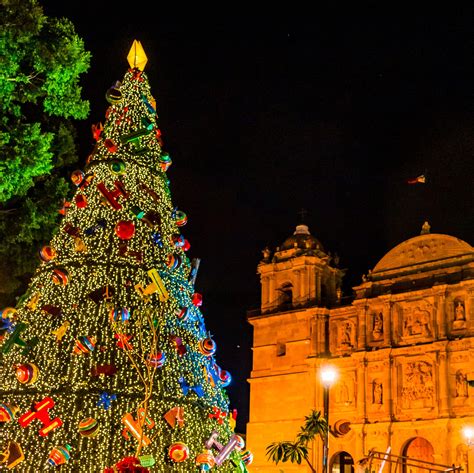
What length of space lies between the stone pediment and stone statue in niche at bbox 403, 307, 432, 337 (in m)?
1.91

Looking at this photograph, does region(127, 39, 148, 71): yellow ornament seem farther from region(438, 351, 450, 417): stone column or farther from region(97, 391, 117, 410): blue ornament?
region(438, 351, 450, 417): stone column

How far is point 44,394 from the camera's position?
352 inches

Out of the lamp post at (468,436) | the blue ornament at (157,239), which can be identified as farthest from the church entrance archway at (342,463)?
the blue ornament at (157,239)

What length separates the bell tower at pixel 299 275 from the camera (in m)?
33.1

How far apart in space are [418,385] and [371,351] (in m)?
2.36

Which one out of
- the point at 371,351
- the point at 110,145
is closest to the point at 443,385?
the point at 371,351

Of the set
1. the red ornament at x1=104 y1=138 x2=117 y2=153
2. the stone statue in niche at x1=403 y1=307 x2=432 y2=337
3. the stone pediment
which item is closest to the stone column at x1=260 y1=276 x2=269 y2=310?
the stone pediment

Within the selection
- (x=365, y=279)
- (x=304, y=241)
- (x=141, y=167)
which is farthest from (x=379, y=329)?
(x=141, y=167)

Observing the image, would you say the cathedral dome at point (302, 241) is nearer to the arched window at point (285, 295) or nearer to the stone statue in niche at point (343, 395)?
the arched window at point (285, 295)

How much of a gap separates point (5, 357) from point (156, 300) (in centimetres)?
200

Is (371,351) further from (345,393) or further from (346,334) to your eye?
(345,393)

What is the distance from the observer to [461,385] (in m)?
28.1

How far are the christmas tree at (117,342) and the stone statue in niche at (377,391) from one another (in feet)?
66.2

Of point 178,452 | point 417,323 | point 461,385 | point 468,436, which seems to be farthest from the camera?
point 417,323
